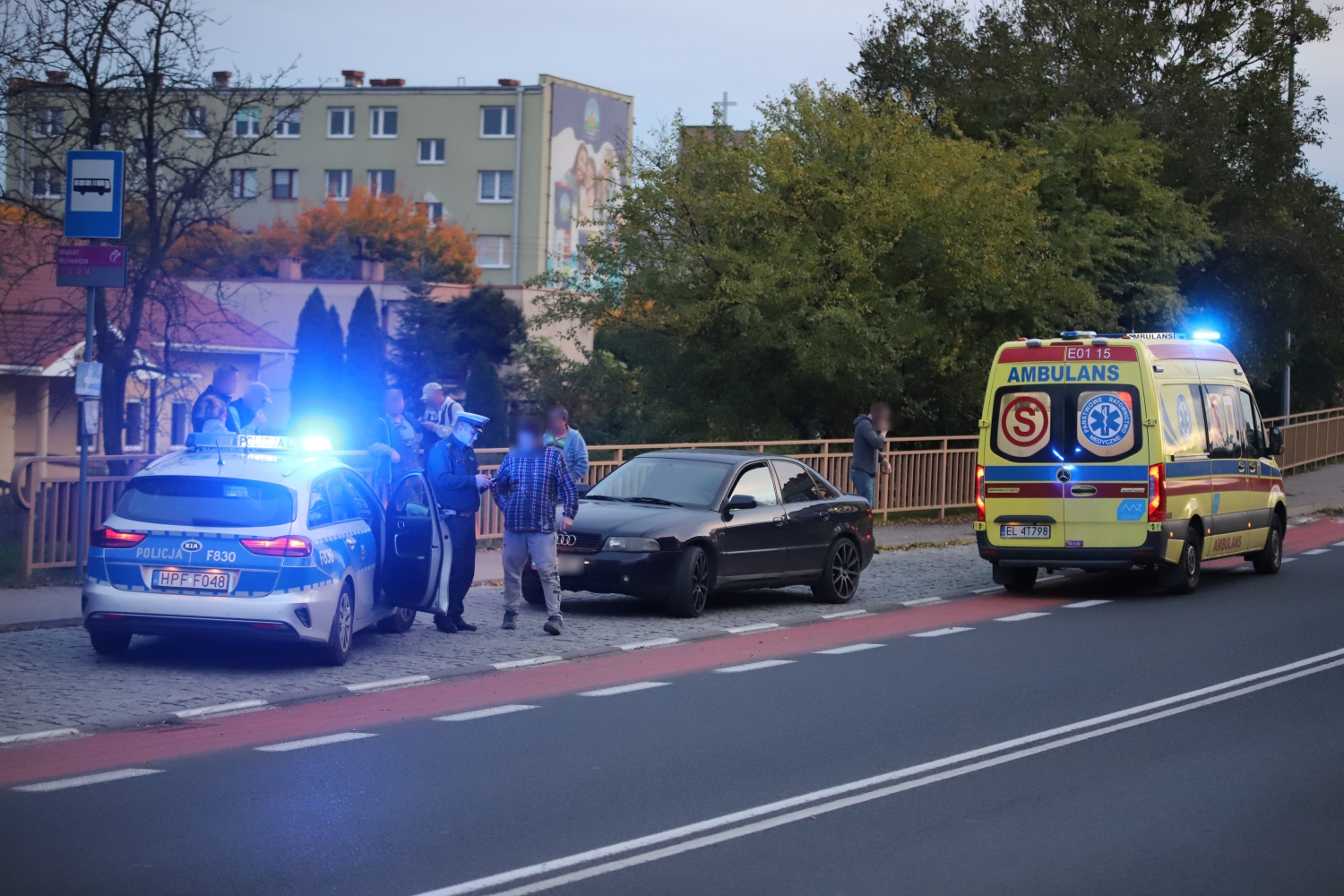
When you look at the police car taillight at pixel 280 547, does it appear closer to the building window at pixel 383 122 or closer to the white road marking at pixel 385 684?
the white road marking at pixel 385 684

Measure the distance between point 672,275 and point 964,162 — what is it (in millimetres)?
5778

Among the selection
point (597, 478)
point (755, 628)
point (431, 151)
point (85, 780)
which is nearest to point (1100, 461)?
point (755, 628)

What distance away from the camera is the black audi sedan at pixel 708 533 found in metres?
14.1

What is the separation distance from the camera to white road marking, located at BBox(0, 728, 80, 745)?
27.8 ft

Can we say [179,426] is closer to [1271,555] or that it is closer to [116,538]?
[1271,555]

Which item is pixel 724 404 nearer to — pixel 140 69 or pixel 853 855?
pixel 140 69

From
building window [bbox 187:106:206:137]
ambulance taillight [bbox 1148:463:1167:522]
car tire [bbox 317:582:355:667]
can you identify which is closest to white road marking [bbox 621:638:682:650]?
car tire [bbox 317:582:355:667]

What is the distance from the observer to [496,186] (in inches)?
3177

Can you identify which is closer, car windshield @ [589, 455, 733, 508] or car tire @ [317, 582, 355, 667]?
car tire @ [317, 582, 355, 667]

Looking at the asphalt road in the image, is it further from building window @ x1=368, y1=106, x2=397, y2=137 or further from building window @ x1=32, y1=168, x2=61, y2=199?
building window @ x1=368, y1=106, x2=397, y2=137

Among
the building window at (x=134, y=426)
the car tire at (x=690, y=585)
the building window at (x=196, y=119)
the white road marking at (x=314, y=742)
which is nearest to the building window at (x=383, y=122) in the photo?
the building window at (x=134, y=426)

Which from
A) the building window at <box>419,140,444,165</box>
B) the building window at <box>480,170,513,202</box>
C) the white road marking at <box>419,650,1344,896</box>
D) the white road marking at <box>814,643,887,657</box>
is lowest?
the white road marking at <box>814,643,887,657</box>

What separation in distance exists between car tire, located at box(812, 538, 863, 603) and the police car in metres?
5.86

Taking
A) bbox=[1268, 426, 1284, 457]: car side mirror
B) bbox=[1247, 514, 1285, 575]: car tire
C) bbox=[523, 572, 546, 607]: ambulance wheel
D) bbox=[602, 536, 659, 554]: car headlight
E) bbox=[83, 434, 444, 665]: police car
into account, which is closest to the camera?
bbox=[83, 434, 444, 665]: police car
